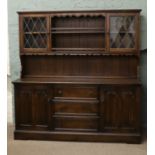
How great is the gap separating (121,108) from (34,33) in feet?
5.41

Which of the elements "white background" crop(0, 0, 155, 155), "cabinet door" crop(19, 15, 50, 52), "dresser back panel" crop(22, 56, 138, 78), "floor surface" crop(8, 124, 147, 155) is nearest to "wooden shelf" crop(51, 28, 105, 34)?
"cabinet door" crop(19, 15, 50, 52)

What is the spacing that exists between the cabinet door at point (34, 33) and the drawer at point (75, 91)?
2.12 ft

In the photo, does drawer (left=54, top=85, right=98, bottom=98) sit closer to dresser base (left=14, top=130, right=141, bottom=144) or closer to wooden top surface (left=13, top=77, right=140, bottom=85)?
wooden top surface (left=13, top=77, right=140, bottom=85)

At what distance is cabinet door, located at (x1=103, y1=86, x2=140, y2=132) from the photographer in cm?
343

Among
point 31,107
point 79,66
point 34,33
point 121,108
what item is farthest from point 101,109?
point 34,33

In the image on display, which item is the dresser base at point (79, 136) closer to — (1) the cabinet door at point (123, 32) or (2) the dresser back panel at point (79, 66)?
(2) the dresser back panel at point (79, 66)

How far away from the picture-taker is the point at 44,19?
3.69 metres

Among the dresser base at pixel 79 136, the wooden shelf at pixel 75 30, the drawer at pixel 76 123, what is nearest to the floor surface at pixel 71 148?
the dresser base at pixel 79 136

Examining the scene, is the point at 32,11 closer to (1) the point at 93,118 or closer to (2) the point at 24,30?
(2) the point at 24,30

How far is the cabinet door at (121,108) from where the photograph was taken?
3.43 m
